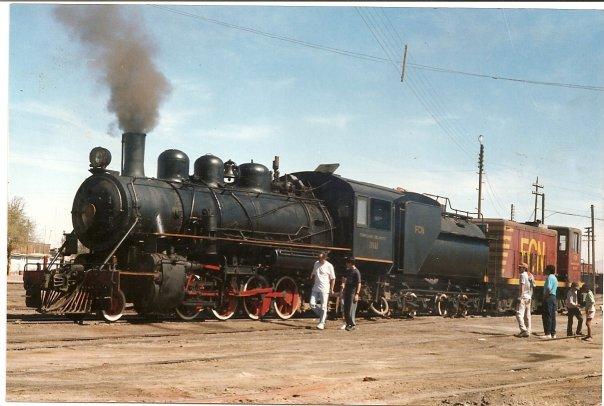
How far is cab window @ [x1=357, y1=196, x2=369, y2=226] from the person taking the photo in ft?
59.1

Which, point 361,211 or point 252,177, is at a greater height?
point 252,177

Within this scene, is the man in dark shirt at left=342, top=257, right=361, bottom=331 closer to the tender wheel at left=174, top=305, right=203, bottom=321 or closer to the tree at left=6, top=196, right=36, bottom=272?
the tender wheel at left=174, top=305, right=203, bottom=321

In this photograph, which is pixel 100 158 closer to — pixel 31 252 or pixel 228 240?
pixel 228 240

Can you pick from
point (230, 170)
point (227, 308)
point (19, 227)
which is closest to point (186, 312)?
point (227, 308)

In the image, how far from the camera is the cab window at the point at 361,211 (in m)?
18.0

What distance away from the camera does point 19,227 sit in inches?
685

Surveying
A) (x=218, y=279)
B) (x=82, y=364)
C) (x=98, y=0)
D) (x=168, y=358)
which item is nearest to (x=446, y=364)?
(x=168, y=358)

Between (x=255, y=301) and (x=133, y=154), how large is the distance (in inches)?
172

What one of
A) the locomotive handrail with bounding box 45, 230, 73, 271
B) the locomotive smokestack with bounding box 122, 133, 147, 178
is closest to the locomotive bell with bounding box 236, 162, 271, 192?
the locomotive smokestack with bounding box 122, 133, 147, 178

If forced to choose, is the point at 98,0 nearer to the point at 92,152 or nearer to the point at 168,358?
the point at 92,152

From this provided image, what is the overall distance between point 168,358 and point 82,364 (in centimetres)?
123

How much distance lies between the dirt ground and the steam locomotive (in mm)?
802

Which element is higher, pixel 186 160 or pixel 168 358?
pixel 186 160

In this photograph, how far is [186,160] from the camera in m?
15.7
